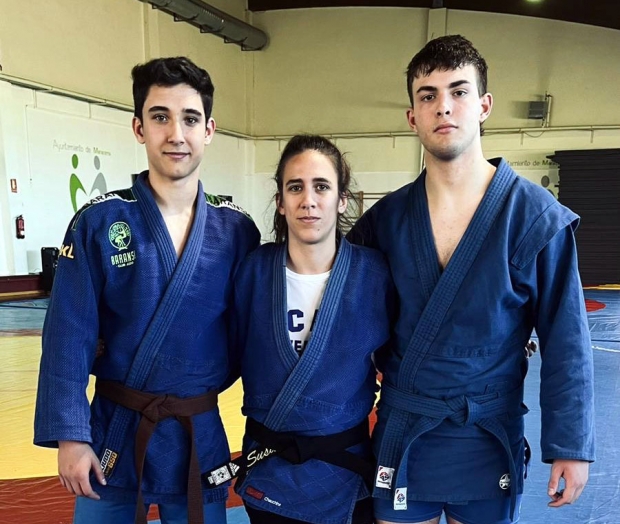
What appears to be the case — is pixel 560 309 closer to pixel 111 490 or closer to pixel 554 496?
pixel 554 496

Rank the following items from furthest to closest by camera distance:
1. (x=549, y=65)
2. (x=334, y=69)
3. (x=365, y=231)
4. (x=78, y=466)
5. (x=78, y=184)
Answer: (x=334, y=69), (x=549, y=65), (x=78, y=184), (x=365, y=231), (x=78, y=466)

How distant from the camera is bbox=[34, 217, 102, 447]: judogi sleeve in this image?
4.94 feet

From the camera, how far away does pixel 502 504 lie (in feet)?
5.27

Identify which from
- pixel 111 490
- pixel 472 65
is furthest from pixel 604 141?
pixel 111 490

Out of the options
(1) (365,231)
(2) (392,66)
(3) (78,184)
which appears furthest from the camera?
(2) (392,66)

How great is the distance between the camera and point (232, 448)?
3102 mm

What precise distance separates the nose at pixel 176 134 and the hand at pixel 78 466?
0.89 metres

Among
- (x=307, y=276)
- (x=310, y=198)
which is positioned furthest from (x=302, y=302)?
(x=310, y=198)

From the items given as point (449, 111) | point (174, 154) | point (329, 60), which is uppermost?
point (329, 60)

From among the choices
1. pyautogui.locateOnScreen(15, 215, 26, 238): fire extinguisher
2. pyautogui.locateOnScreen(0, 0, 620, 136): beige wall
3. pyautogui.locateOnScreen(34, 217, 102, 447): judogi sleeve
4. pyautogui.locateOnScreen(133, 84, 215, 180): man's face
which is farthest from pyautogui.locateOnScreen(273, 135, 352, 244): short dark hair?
pyautogui.locateOnScreen(0, 0, 620, 136): beige wall

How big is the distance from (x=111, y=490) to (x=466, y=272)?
1200 millimetres

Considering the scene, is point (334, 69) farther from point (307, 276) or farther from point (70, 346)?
point (70, 346)

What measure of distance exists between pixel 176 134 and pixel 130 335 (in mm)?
592

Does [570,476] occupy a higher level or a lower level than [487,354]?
lower
